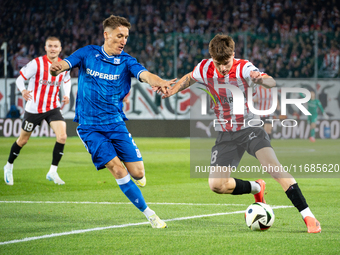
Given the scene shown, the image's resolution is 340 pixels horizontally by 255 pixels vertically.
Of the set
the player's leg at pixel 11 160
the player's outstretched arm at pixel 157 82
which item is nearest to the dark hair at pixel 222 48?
the player's outstretched arm at pixel 157 82

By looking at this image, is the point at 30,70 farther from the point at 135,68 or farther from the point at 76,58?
the point at 135,68

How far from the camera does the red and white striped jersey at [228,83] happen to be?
554 centimetres

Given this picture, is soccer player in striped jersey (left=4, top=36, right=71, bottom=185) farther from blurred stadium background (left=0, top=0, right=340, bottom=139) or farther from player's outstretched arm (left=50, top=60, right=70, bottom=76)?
blurred stadium background (left=0, top=0, right=340, bottom=139)

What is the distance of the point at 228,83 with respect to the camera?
5590mm

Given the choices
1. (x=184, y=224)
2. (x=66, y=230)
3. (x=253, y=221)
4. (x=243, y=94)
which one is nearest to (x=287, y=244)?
(x=253, y=221)

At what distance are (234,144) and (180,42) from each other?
55.9 feet

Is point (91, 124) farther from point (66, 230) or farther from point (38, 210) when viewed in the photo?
point (38, 210)

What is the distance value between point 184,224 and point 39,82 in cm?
527

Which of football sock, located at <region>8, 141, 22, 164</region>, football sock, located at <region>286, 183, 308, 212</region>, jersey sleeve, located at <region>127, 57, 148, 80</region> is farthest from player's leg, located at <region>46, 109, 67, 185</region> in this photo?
football sock, located at <region>286, 183, 308, 212</region>

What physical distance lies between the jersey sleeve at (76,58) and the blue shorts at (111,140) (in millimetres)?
680

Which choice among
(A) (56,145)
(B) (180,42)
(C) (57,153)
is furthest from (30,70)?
(B) (180,42)

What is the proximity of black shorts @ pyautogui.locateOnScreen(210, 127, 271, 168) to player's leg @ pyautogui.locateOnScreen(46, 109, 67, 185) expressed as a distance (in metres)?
4.23

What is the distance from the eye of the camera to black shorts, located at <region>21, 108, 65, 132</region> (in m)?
9.27

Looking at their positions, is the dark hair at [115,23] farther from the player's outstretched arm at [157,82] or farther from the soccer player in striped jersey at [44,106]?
the soccer player in striped jersey at [44,106]
